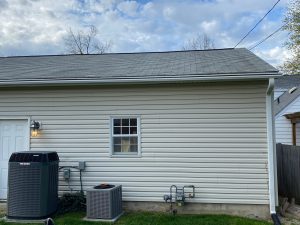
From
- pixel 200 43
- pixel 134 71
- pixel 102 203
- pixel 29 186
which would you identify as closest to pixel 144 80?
pixel 134 71

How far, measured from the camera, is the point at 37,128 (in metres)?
7.88

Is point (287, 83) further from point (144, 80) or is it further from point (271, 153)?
point (144, 80)

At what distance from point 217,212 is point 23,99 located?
16.6 feet

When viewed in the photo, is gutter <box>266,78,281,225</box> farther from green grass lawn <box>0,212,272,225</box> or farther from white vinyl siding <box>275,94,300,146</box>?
white vinyl siding <box>275,94,300,146</box>

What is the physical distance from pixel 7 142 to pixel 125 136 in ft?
9.59

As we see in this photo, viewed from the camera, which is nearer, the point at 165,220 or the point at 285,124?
the point at 165,220

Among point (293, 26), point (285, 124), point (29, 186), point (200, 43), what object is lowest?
point (29, 186)

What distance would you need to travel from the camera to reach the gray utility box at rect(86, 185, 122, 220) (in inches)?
264

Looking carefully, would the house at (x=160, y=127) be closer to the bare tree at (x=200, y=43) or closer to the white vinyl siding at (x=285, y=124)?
the white vinyl siding at (x=285, y=124)

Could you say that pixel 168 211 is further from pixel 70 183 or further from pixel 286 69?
pixel 286 69

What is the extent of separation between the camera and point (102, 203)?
6762 millimetres

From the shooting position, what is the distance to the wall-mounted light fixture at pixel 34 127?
780 centimetres

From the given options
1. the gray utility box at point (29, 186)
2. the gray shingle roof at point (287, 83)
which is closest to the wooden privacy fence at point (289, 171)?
the gray utility box at point (29, 186)

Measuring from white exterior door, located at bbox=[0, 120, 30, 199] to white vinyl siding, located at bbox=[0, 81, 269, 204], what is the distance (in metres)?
0.42
